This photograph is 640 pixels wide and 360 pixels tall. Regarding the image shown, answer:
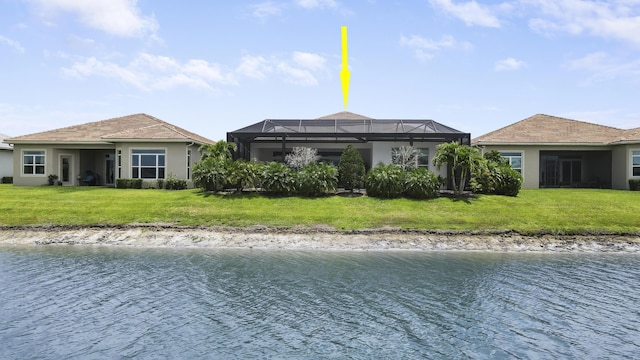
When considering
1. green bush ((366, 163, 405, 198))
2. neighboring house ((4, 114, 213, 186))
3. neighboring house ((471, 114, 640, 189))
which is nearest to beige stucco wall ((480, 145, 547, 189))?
neighboring house ((471, 114, 640, 189))

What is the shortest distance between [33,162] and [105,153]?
541 centimetres

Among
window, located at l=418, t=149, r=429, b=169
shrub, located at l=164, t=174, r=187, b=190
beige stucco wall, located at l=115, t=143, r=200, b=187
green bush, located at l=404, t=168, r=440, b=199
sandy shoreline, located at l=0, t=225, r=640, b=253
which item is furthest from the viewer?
window, located at l=418, t=149, r=429, b=169

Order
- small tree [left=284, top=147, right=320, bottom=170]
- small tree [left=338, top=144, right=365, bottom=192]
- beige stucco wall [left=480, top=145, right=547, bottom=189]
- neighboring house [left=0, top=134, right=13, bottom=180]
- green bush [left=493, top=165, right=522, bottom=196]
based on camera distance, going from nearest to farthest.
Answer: green bush [left=493, top=165, right=522, bottom=196], small tree [left=338, top=144, right=365, bottom=192], small tree [left=284, top=147, right=320, bottom=170], beige stucco wall [left=480, top=145, right=547, bottom=189], neighboring house [left=0, top=134, right=13, bottom=180]

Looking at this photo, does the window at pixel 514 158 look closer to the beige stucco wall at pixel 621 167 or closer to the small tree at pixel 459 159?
the small tree at pixel 459 159

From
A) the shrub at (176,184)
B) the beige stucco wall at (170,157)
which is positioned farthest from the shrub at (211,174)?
the beige stucco wall at (170,157)

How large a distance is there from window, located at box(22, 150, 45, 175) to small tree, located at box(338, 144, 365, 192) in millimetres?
24513

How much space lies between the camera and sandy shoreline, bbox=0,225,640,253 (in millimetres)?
21609

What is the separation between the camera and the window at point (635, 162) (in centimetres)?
3497

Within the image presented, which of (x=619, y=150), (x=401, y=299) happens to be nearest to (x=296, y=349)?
(x=401, y=299)

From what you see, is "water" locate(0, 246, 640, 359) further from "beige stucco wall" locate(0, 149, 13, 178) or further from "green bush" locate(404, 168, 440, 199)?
"beige stucco wall" locate(0, 149, 13, 178)

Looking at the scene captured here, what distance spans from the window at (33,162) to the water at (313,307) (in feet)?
70.7

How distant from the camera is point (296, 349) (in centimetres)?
933

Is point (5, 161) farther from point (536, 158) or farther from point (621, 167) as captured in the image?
point (621, 167)

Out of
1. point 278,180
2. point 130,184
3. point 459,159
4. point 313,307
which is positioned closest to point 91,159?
point 130,184
